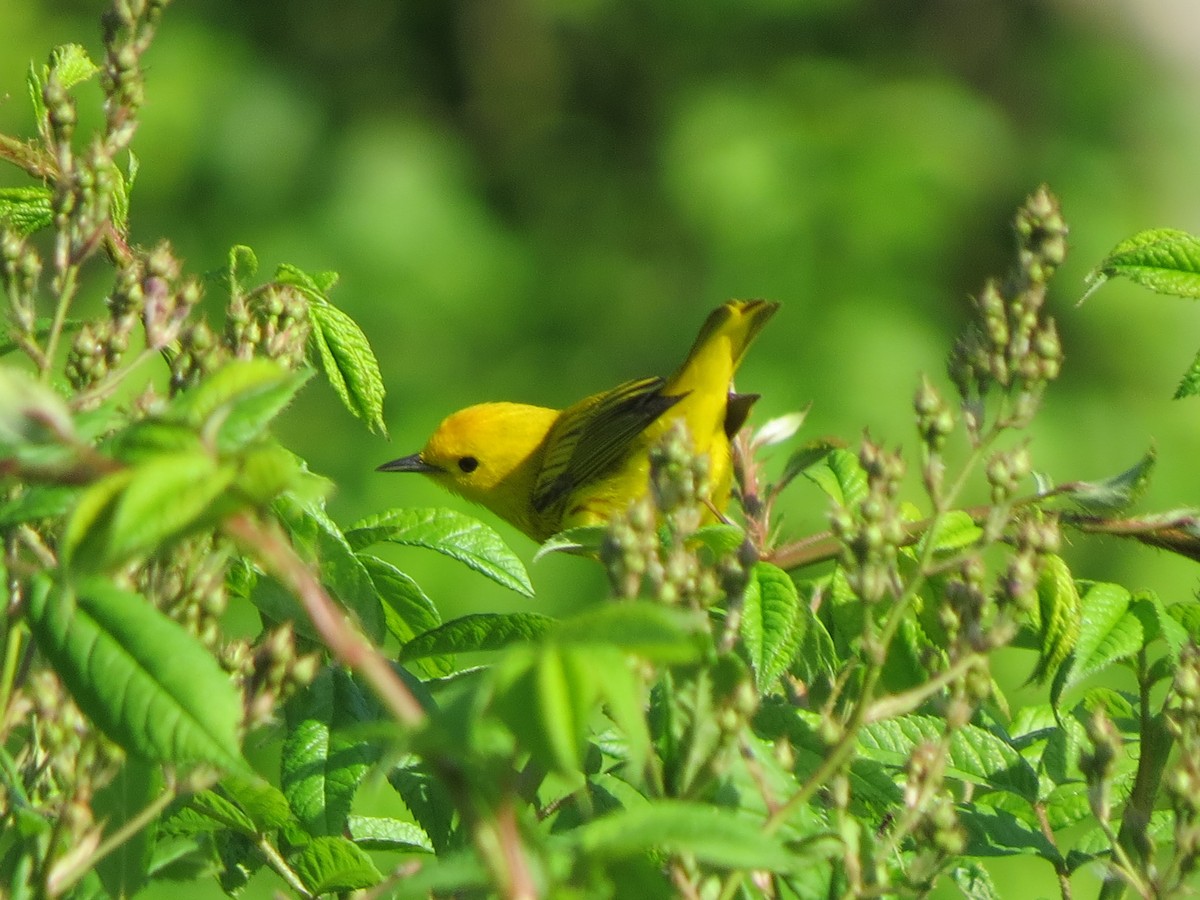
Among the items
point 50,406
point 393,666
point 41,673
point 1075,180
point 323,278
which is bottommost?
point 1075,180

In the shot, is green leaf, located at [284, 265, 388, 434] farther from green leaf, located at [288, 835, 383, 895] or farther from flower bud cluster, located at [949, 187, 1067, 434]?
flower bud cluster, located at [949, 187, 1067, 434]

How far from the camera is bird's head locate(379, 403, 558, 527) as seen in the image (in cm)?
482

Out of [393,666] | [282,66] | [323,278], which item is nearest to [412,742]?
[393,666]

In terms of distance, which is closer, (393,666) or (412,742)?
(412,742)

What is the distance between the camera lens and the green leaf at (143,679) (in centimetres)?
107

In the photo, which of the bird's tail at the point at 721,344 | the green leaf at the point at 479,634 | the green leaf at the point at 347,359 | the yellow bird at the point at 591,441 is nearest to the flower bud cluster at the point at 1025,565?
the green leaf at the point at 479,634

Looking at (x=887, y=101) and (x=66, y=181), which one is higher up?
(x=66, y=181)

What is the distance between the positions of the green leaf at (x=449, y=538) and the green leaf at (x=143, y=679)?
2.46 feet

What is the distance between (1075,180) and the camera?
7.77 metres

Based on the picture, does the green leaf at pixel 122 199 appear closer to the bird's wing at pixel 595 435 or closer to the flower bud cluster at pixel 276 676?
the flower bud cluster at pixel 276 676

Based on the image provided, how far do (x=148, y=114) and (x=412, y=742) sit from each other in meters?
7.31

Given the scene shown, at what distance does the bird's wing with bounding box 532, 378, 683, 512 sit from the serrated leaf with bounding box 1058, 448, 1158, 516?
226cm

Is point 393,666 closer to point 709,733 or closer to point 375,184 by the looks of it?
Answer: point 709,733

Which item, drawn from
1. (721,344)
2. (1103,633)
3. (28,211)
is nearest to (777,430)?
(1103,633)
